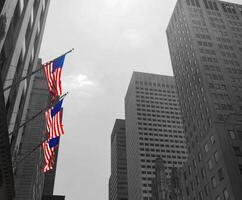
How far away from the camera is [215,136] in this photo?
78438 mm

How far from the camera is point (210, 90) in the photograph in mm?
96125

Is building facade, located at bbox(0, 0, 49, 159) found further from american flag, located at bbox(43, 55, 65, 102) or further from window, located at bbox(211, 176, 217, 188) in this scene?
window, located at bbox(211, 176, 217, 188)

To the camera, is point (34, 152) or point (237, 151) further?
point (34, 152)

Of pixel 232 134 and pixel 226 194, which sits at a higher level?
pixel 232 134

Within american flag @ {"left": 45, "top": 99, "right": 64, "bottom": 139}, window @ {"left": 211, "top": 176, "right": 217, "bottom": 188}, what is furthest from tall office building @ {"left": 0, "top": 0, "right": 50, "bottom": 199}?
window @ {"left": 211, "top": 176, "right": 217, "bottom": 188}

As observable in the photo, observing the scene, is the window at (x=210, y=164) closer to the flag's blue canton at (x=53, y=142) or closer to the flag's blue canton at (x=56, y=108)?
the flag's blue canton at (x=53, y=142)

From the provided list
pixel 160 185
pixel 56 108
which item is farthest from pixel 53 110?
pixel 160 185

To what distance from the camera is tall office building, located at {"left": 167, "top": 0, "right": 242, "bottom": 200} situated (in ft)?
247

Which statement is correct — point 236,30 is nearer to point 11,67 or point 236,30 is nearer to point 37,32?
point 37,32

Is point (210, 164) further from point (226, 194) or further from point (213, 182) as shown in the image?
point (226, 194)

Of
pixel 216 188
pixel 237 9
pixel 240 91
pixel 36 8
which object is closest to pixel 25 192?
pixel 216 188

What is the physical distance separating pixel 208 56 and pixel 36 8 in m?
78.4

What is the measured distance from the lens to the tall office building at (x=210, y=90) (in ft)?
247

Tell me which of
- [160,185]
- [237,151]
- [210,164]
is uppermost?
[237,151]
